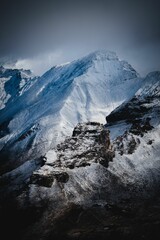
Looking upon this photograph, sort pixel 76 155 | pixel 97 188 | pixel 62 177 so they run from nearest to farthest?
1. pixel 97 188
2. pixel 62 177
3. pixel 76 155

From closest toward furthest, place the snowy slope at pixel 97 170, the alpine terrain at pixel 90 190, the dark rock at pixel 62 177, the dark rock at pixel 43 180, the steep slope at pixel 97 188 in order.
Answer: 1. the steep slope at pixel 97 188
2. the alpine terrain at pixel 90 190
3. the snowy slope at pixel 97 170
4. the dark rock at pixel 43 180
5. the dark rock at pixel 62 177

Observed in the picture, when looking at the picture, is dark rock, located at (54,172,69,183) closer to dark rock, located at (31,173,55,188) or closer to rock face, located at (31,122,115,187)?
rock face, located at (31,122,115,187)

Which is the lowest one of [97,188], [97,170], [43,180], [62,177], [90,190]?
[90,190]

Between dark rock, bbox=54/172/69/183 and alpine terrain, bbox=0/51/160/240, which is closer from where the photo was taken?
alpine terrain, bbox=0/51/160/240

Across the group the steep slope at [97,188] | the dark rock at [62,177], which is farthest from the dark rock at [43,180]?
the dark rock at [62,177]

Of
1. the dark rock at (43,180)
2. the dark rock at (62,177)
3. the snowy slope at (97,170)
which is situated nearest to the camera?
the snowy slope at (97,170)

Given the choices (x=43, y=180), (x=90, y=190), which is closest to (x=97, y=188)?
(x=90, y=190)

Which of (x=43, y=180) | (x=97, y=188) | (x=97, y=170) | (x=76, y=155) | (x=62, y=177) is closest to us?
(x=43, y=180)

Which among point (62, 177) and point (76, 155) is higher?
point (76, 155)

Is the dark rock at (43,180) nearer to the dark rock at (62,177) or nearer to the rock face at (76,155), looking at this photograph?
the rock face at (76,155)

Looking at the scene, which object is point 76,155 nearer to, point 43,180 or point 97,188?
point 97,188

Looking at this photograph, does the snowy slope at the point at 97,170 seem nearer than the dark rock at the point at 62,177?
Yes

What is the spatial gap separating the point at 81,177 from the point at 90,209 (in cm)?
1727

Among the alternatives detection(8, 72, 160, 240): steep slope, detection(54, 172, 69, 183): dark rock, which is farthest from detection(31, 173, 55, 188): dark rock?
detection(54, 172, 69, 183): dark rock
